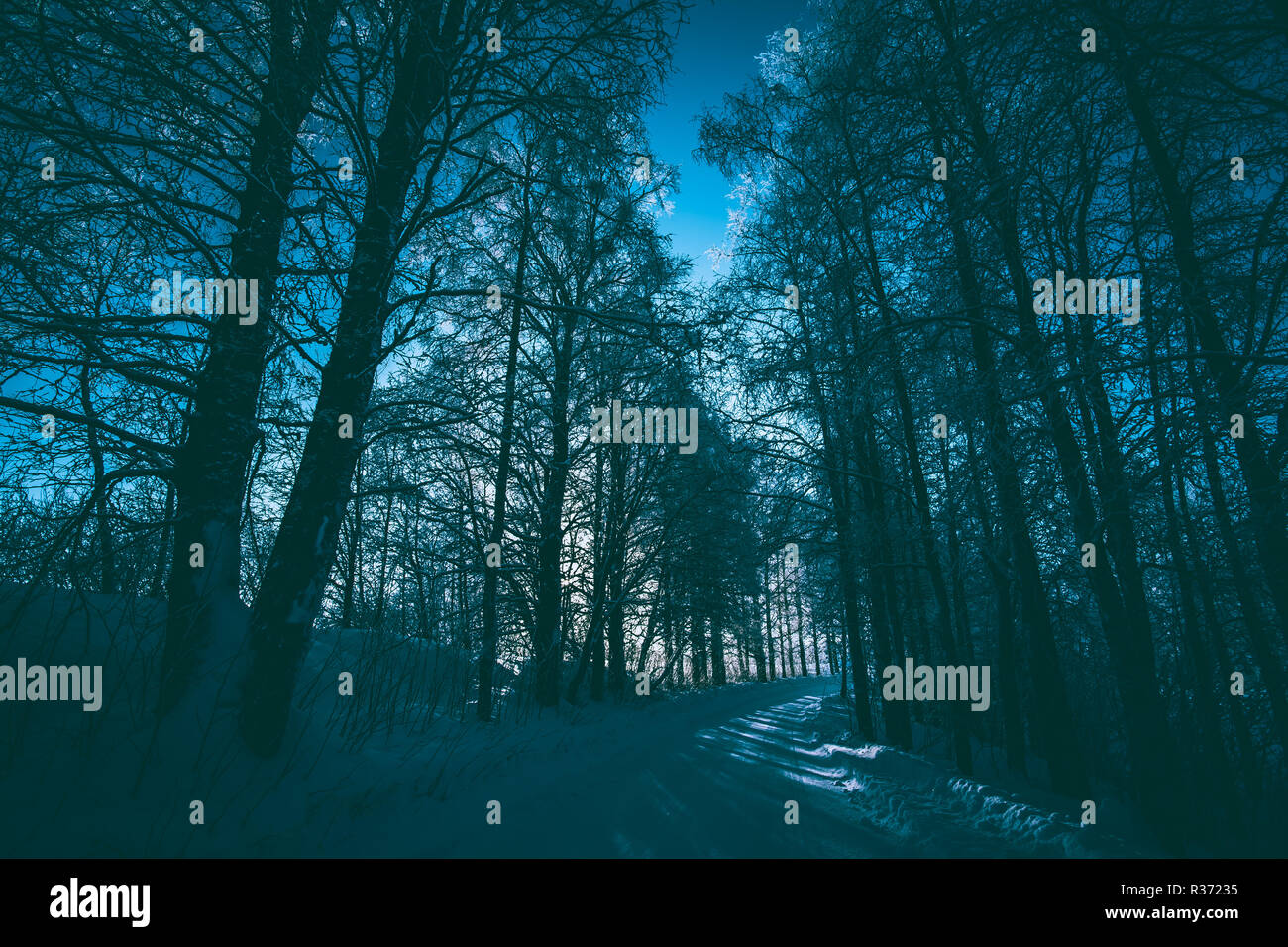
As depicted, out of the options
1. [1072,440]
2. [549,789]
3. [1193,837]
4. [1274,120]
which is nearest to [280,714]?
[549,789]

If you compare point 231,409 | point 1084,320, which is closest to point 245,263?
point 231,409

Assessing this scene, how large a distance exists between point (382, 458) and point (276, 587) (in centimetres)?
458

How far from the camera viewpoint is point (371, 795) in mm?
3645

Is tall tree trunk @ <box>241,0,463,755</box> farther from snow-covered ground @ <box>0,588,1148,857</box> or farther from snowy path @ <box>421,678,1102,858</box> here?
snowy path @ <box>421,678,1102,858</box>

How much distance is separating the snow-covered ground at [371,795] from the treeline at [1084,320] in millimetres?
2235

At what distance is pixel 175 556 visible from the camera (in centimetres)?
379

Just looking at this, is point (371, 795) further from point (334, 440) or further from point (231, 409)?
point (231, 409)

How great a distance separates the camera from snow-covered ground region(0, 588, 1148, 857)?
9.03 feet

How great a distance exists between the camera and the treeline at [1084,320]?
12.2 ft

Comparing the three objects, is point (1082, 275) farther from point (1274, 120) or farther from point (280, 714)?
point (280, 714)

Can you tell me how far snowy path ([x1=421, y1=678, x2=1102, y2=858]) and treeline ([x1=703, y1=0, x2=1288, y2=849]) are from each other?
1.76 metres

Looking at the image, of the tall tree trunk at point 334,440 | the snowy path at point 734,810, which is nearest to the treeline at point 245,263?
the tall tree trunk at point 334,440

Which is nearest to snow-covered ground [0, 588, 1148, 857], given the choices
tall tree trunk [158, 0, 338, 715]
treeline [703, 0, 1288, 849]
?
tall tree trunk [158, 0, 338, 715]

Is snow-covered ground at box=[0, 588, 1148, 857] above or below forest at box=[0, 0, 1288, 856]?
below
